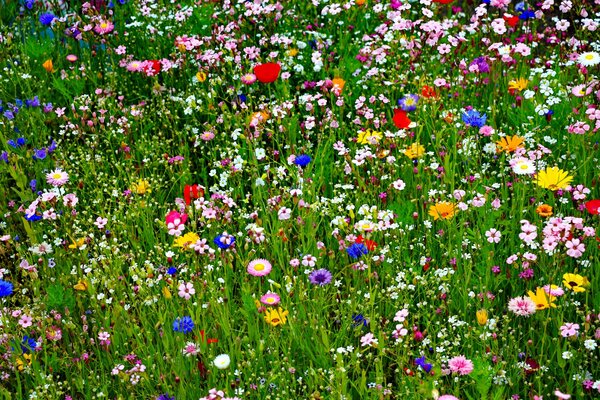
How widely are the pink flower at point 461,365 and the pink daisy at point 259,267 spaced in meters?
0.81

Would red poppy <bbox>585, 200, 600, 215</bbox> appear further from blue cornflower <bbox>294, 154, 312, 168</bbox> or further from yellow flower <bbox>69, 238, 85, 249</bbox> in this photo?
yellow flower <bbox>69, 238, 85, 249</bbox>

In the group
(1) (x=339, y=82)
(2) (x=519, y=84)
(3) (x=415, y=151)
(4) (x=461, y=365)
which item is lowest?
(4) (x=461, y=365)

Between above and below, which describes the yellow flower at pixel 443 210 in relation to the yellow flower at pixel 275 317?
above

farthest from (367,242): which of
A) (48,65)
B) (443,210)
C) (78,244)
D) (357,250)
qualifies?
(48,65)

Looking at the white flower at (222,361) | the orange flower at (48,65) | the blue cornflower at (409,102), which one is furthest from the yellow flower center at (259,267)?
the orange flower at (48,65)

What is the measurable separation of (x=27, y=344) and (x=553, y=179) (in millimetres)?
2173

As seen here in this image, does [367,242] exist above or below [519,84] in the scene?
below

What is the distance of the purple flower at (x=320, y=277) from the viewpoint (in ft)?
9.95

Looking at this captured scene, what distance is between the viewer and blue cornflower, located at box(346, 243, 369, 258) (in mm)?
3062

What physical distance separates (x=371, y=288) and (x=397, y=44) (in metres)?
2.11

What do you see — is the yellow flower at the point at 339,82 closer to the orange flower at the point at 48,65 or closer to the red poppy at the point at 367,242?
the red poppy at the point at 367,242

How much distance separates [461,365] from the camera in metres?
2.58

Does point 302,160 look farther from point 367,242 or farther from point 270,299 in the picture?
point 270,299

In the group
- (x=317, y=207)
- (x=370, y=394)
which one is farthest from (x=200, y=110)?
(x=370, y=394)
